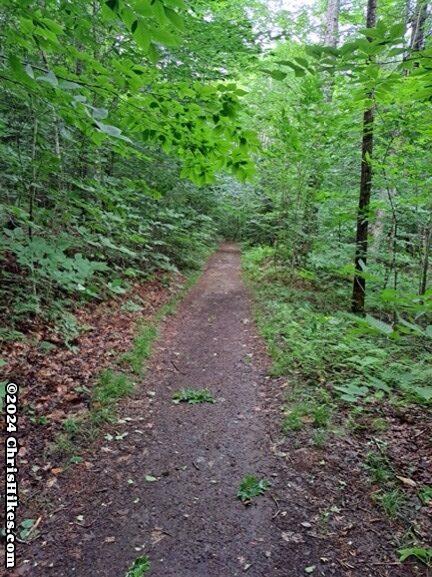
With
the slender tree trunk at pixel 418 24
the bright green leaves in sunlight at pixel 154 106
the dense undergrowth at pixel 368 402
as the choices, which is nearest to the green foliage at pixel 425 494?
the dense undergrowth at pixel 368 402

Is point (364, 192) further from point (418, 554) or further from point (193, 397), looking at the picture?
point (418, 554)

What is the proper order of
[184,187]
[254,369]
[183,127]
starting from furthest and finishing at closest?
1. [184,187]
2. [254,369]
3. [183,127]

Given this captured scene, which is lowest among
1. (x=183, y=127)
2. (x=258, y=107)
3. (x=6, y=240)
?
(x=6, y=240)

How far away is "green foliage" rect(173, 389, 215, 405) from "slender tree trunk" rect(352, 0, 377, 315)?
336 centimetres

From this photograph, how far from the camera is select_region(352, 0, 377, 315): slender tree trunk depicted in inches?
286

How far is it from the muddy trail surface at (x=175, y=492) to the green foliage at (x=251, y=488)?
0.06m

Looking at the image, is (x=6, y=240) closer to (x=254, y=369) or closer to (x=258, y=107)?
(x=254, y=369)

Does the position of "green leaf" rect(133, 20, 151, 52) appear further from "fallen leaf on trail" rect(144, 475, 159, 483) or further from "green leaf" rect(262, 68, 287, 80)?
"fallen leaf on trail" rect(144, 475, 159, 483)

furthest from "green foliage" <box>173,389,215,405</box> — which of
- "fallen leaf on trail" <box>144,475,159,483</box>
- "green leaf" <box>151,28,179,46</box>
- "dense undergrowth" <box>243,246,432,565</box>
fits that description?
"green leaf" <box>151,28,179,46</box>

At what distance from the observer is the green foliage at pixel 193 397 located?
519cm

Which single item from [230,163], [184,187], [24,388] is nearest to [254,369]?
[24,388]

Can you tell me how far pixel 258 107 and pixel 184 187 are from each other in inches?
199

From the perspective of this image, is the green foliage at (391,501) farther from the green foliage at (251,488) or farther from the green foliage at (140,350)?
the green foliage at (140,350)

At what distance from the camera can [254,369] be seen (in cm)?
623
